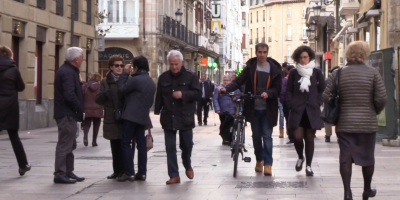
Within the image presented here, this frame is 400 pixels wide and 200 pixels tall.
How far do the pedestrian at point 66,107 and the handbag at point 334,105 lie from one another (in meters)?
3.73

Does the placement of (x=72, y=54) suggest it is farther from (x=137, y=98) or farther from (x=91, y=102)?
(x=91, y=102)

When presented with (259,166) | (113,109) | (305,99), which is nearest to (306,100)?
(305,99)

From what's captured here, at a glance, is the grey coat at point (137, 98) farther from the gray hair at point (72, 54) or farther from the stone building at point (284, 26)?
the stone building at point (284, 26)

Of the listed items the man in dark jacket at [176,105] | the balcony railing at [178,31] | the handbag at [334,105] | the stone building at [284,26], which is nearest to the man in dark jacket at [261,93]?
the man in dark jacket at [176,105]

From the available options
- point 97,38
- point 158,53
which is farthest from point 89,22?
point 158,53

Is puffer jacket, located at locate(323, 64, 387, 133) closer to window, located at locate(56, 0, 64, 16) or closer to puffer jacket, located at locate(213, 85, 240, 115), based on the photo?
puffer jacket, located at locate(213, 85, 240, 115)

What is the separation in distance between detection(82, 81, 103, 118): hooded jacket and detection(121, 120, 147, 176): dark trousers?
7534mm

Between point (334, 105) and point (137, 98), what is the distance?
3.37 metres

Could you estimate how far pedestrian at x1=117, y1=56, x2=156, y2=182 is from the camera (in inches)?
465

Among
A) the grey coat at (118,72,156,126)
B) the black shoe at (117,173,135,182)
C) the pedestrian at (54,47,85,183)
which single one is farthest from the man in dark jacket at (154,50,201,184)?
the pedestrian at (54,47,85,183)

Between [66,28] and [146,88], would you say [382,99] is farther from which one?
[66,28]

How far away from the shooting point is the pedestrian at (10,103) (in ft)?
40.7

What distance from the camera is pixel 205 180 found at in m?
12.0

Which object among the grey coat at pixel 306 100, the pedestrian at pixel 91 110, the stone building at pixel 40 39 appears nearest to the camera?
the grey coat at pixel 306 100
